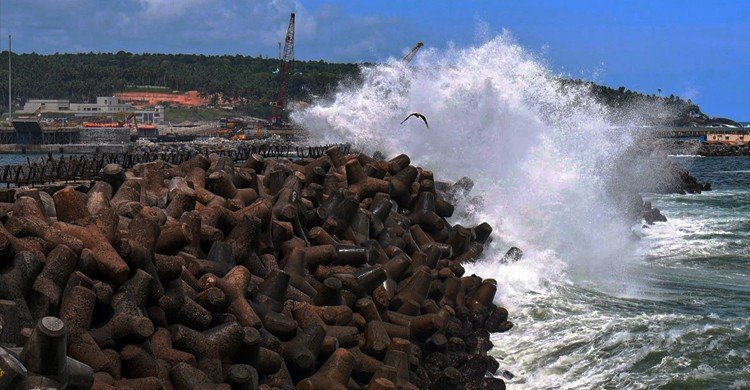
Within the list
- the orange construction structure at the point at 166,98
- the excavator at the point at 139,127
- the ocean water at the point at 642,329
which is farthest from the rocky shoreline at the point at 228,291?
the orange construction structure at the point at 166,98

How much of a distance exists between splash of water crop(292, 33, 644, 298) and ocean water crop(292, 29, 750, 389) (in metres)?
0.05

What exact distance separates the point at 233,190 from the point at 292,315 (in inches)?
149

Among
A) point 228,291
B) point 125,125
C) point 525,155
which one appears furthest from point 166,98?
point 228,291

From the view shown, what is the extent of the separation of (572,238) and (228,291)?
13194 mm

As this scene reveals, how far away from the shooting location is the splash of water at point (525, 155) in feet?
70.1

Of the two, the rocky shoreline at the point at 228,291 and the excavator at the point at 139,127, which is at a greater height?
the rocky shoreline at the point at 228,291

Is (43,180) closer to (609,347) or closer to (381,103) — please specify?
(609,347)

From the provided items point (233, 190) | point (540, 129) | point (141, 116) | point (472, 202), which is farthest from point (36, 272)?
point (141, 116)

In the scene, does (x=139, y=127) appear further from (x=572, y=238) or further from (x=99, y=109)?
(x=572, y=238)

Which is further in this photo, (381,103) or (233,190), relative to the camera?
(381,103)

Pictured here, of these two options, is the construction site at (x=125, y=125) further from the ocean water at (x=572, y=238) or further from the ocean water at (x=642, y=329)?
the ocean water at (x=642, y=329)

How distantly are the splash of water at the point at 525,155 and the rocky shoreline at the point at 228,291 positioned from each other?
10.3 ft

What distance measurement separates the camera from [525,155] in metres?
26.4

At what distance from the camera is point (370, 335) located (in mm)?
11312
